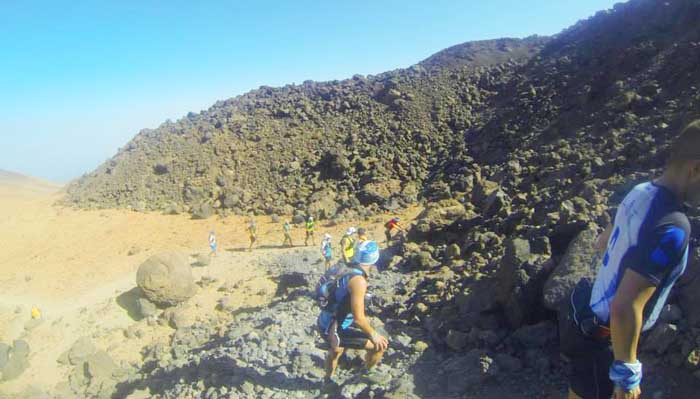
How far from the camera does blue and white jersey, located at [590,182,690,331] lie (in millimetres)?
1724

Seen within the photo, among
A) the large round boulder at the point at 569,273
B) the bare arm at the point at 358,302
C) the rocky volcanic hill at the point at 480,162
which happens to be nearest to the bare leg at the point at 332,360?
the rocky volcanic hill at the point at 480,162

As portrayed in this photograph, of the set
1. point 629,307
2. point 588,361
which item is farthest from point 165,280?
point 629,307

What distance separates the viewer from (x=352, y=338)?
3.86 metres

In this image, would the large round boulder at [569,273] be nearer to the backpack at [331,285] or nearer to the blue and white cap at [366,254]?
the blue and white cap at [366,254]

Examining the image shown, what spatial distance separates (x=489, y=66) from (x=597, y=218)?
18.3 metres

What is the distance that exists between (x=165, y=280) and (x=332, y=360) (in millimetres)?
6727

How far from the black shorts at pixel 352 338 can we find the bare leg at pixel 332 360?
0.54 ft

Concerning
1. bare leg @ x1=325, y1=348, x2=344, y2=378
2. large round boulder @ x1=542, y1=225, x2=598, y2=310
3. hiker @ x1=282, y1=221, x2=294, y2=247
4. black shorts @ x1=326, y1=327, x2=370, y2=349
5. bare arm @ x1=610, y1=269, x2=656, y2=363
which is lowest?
hiker @ x1=282, y1=221, x2=294, y2=247

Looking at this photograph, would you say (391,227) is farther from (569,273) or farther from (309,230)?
(569,273)

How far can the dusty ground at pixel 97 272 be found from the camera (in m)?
9.02

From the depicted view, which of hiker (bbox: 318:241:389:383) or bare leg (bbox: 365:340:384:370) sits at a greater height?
hiker (bbox: 318:241:389:383)

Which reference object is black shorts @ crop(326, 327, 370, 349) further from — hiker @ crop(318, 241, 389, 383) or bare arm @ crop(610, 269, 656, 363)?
bare arm @ crop(610, 269, 656, 363)

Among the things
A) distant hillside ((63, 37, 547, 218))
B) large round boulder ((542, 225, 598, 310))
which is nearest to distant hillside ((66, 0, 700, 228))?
distant hillside ((63, 37, 547, 218))

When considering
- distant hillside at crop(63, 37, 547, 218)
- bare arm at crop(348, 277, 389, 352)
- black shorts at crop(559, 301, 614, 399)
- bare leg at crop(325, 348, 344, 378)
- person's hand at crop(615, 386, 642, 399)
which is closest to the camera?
person's hand at crop(615, 386, 642, 399)
